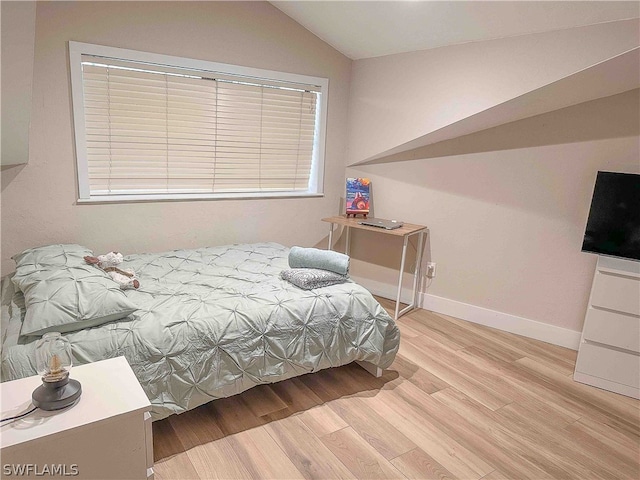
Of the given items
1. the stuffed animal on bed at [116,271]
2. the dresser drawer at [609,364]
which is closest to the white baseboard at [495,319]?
the dresser drawer at [609,364]

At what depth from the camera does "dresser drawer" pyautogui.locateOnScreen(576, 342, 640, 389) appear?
2.49m

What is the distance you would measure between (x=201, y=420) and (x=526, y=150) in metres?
2.82

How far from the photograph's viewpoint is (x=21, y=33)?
4.79ft

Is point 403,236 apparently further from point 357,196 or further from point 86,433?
point 86,433

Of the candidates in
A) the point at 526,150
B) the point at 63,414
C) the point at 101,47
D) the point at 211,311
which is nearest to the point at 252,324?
the point at 211,311

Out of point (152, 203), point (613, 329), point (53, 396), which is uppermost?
point (152, 203)

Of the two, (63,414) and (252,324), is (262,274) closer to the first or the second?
(252,324)

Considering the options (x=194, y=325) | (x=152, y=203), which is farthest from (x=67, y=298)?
(x=152, y=203)

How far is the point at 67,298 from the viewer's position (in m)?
1.84

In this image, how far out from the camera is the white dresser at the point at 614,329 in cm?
245

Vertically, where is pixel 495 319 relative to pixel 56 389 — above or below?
below

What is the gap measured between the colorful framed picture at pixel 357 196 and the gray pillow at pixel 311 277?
1252 millimetres

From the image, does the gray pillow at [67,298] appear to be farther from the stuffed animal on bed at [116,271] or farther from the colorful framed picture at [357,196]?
the colorful framed picture at [357,196]

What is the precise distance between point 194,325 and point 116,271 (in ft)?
2.55
